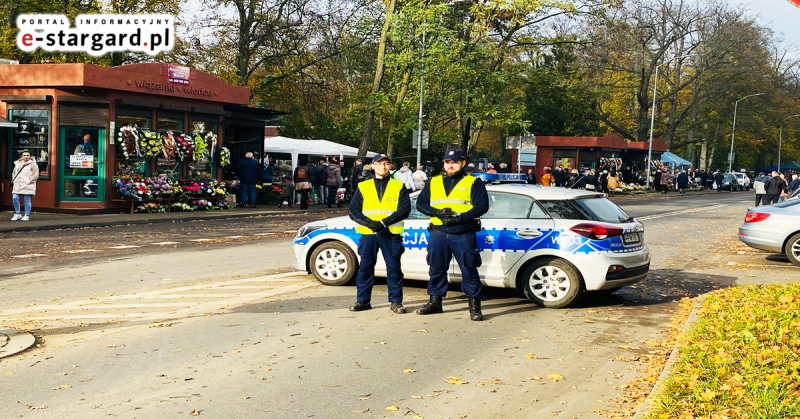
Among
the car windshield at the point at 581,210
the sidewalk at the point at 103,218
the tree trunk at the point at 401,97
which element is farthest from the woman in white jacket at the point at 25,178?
the tree trunk at the point at 401,97

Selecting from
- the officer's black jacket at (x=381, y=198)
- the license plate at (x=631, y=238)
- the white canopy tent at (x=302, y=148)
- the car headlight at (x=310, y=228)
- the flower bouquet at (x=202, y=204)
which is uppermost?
the white canopy tent at (x=302, y=148)

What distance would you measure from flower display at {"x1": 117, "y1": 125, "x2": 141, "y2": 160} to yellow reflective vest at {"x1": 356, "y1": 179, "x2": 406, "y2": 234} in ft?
54.9

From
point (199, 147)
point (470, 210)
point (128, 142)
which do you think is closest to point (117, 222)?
point (128, 142)

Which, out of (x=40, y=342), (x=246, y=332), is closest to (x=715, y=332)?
(x=246, y=332)

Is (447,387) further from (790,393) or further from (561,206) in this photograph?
(561,206)

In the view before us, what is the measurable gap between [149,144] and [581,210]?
1770 cm

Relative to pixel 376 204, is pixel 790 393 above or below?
below

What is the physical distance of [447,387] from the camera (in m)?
6.38

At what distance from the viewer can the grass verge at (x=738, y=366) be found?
18.0ft

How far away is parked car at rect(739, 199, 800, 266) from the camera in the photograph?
1584cm

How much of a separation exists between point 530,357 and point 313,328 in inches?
85.1

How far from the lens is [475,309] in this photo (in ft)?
29.5

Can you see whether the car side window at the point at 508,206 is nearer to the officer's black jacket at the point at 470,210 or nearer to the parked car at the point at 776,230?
the officer's black jacket at the point at 470,210

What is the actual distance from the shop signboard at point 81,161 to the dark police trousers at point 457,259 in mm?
17408
